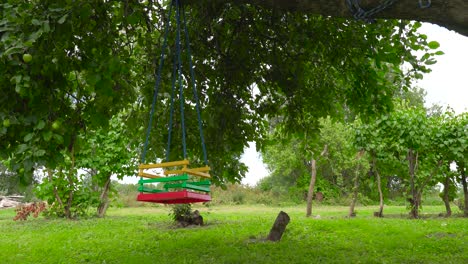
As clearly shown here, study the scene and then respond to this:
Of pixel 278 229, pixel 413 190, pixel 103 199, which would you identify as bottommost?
pixel 278 229

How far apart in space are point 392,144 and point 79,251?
889cm

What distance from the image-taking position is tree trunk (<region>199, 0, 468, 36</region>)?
3721 mm

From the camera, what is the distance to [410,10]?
3.91 metres

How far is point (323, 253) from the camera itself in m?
7.53

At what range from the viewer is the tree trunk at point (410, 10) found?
3721 mm

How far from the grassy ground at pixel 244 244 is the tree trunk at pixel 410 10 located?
4124 millimetres

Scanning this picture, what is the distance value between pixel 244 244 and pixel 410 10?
19.2 ft

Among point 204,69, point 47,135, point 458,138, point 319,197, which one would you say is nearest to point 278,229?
point 204,69

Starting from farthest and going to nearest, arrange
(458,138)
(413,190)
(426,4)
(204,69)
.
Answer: (413,190) < (458,138) < (204,69) < (426,4)

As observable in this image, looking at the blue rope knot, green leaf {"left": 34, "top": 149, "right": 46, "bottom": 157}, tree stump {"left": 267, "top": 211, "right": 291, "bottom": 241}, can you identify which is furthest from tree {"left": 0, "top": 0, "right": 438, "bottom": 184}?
the blue rope knot

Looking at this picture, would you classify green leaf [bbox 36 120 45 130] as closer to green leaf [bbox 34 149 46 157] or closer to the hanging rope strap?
green leaf [bbox 34 149 46 157]

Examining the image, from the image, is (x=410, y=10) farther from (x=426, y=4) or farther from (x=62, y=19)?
(x=62, y=19)

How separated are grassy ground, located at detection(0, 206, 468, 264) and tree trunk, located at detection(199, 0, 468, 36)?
4.12 metres

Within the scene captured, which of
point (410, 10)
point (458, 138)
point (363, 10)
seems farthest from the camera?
point (458, 138)
